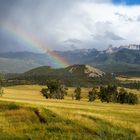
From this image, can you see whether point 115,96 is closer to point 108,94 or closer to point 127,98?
point 108,94

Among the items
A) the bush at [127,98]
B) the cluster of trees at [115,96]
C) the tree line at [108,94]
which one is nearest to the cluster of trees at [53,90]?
the tree line at [108,94]

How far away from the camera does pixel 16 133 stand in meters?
27.0

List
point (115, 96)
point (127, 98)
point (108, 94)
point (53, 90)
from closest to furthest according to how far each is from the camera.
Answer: point (127, 98) → point (115, 96) → point (108, 94) → point (53, 90)

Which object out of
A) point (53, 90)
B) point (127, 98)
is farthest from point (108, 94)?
point (53, 90)

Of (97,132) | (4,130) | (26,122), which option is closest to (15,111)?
(26,122)

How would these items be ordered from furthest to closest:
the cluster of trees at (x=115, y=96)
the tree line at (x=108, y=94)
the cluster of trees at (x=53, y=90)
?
1. the cluster of trees at (x=53, y=90)
2. the tree line at (x=108, y=94)
3. the cluster of trees at (x=115, y=96)

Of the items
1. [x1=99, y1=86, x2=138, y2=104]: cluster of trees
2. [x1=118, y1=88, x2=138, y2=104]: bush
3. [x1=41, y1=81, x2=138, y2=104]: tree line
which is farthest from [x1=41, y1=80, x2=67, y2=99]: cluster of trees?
[x1=118, y1=88, x2=138, y2=104]: bush

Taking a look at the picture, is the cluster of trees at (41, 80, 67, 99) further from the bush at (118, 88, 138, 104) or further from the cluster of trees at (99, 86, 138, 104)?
the bush at (118, 88, 138, 104)

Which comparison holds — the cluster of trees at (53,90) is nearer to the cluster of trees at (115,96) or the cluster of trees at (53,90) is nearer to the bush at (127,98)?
the cluster of trees at (115,96)

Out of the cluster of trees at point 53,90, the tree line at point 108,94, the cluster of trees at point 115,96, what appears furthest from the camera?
the cluster of trees at point 53,90

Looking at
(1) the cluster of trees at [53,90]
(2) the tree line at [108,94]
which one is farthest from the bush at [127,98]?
(1) the cluster of trees at [53,90]

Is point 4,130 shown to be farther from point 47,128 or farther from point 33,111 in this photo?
point 33,111

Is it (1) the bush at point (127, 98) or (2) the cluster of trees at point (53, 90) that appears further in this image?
(2) the cluster of trees at point (53, 90)

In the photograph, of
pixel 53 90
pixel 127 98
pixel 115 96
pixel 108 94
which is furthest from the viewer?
pixel 53 90
